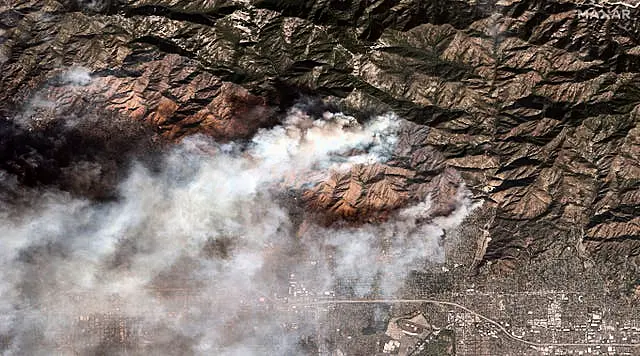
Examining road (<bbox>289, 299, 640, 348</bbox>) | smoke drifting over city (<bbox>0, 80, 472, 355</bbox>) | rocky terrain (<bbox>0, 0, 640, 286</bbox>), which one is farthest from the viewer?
road (<bbox>289, 299, 640, 348</bbox>)

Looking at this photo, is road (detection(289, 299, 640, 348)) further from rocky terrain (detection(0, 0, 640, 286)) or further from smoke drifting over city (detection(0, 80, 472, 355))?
rocky terrain (detection(0, 0, 640, 286))

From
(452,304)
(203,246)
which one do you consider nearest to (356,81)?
(203,246)

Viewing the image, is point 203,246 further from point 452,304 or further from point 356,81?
point 452,304

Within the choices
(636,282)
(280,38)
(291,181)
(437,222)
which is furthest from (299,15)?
(636,282)

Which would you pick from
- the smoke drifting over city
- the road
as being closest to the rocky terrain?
the smoke drifting over city

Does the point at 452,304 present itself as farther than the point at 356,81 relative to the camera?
Yes

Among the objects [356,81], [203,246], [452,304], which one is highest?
[356,81]

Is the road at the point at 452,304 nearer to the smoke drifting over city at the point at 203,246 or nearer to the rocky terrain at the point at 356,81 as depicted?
the smoke drifting over city at the point at 203,246
